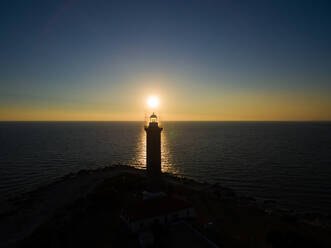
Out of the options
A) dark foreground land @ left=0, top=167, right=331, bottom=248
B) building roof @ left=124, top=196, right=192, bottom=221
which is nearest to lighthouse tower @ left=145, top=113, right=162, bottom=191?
building roof @ left=124, top=196, right=192, bottom=221

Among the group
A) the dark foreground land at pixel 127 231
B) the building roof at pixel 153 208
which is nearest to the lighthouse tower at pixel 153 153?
the building roof at pixel 153 208

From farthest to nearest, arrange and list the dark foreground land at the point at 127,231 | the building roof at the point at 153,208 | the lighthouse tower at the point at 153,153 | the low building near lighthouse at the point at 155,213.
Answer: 1. the lighthouse tower at the point at 153,153
2. the building roof at the point at 153,208
3. the low building near lighthouse at the point at 155,213
4. the dark foreground land at the point at 127,231

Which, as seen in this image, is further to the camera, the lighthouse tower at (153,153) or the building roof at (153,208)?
the lighthouse tower at (153,153)

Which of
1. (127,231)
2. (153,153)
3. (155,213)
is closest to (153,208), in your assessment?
(155,213)

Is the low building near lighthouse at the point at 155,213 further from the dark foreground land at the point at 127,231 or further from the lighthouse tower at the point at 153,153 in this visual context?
the lighthouse tower at the point at 153,153

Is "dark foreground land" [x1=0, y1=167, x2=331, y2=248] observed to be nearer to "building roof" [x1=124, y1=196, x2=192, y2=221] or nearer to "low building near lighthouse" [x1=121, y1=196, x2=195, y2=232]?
"low building near lighthouse" [x1=121, y1=196, x2=195, y2=232]

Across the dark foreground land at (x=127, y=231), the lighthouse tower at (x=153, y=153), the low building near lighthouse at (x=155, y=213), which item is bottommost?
the dark foreground land at (x=127, y=231)

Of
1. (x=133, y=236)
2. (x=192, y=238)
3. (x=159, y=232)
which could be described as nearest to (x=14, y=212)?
(x=133, y=236)
